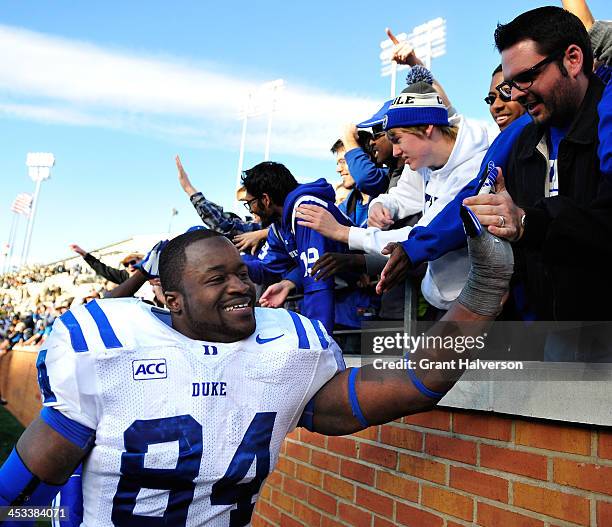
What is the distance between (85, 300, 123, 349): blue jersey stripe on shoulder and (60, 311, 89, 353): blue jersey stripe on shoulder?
0.06 metres

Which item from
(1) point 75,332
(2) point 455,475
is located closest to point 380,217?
(2) point 455,475

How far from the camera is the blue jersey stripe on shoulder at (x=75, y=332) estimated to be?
2113 mm

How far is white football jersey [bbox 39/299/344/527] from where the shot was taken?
2.08 m

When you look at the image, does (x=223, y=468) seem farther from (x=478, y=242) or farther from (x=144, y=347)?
(x=478, y=242)

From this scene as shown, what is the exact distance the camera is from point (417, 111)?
9.94 feet

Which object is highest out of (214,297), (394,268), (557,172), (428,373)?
(557,172)

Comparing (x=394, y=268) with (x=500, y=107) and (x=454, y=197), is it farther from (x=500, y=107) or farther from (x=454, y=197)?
(x=500, y=107)

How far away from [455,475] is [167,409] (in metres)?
1.16

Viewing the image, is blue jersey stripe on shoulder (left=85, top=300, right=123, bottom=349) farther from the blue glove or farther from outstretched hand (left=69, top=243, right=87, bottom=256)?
outstretched hand (left=69, top=243, right=87, bottom=256)

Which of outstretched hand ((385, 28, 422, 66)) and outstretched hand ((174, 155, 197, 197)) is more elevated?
outstretched hand ((385, 28, 422, 66))

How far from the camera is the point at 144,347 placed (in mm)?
2182

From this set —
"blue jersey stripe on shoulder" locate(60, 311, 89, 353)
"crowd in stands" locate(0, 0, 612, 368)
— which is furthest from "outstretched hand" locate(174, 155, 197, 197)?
"blue jersey stripe on shoulder" locate(60, 311, 89, 353)

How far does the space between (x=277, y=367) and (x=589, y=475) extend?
1062 millimetres

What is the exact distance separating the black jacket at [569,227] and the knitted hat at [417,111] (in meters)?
0.75
